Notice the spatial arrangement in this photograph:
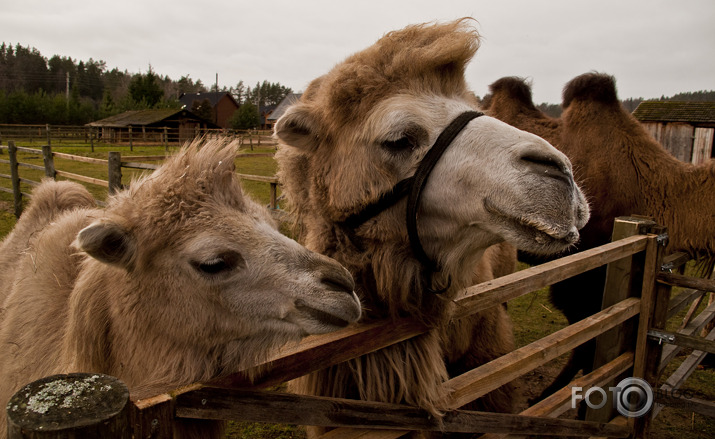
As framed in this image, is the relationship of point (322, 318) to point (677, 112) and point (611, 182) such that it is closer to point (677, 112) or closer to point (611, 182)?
point (611, 182)

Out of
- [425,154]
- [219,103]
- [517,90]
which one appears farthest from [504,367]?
[219,103]

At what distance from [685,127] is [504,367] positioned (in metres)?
16.3

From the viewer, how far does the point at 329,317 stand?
172cm

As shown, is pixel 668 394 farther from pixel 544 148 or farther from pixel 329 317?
pixel 329 317

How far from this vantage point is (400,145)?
203cm

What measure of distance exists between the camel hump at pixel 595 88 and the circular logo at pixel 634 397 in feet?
10.3

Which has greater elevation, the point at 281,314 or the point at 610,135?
the point at 610,135

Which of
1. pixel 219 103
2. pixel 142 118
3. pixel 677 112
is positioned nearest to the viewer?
pixel 677 112

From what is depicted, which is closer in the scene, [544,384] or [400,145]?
[400,145]

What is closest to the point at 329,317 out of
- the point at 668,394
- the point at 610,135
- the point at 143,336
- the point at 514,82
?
the point at 143,336

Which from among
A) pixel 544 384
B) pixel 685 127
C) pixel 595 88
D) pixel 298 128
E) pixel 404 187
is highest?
pixel 685 127

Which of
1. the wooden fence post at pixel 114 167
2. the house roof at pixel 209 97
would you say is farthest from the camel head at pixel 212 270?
the house roof at pixel 209 97

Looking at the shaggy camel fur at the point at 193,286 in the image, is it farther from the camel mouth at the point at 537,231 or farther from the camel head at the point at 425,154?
the camel mouth at the point at 537,231

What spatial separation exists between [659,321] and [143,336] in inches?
146
